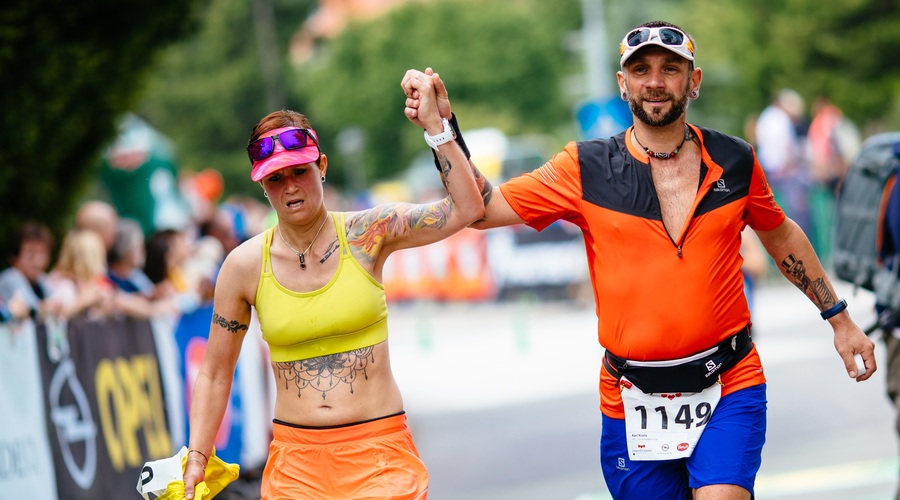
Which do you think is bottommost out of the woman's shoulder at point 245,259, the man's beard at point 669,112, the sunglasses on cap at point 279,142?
the woman's shoulder at point 245,259

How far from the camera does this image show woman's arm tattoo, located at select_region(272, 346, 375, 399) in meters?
5.09

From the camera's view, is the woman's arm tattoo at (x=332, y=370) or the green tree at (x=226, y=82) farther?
the green tree at (x=226, y=82)

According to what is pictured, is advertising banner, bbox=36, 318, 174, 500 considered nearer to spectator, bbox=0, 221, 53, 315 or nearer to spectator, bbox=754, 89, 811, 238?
spectator, bbox=0, 221, 53, 315

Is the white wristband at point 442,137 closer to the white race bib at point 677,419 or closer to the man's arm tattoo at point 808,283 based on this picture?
the white race bib at point 677,419

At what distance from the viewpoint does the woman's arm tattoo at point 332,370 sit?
509 centimetres

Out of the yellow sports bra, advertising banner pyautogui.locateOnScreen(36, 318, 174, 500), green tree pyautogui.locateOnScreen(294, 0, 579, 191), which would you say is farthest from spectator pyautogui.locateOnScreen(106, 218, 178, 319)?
green tree pyautogui.locateOnScreen(294, 0, 579, 191)

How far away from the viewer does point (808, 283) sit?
557 centimetres

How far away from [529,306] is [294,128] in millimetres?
18228

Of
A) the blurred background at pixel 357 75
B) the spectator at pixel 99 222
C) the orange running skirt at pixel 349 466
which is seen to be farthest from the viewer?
the blurred background at pixel 357 75

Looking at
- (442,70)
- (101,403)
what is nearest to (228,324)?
(101,403)

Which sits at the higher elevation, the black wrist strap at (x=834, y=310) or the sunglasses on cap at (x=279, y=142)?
the sunglasses on cap at (x=279, y=142)

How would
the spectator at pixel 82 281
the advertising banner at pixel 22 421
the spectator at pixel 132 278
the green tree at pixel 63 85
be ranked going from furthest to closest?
the green tree at pixel 63 85 < the spectator at pixel 132 278 < the spectator at pixel 82 281 < the advertising banner at pixel 22 421

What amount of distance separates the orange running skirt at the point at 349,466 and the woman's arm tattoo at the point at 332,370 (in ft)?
0.54

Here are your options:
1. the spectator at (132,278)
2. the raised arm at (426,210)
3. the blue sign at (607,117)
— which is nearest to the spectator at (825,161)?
the blue sign at (607,117)
